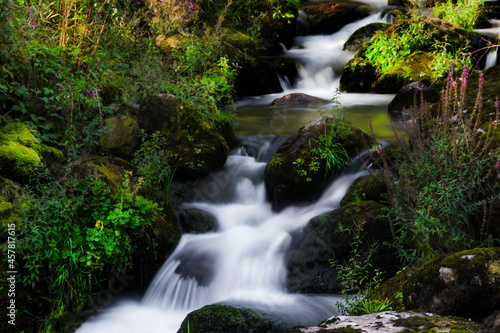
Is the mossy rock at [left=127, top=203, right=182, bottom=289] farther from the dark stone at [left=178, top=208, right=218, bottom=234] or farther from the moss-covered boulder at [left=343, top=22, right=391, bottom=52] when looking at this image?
the moss-covered boulder at [left=343, top=22, right=391, bottom=52]

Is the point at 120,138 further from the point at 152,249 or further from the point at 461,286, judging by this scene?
the point at 461,286

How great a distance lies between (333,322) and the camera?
2.41 meters

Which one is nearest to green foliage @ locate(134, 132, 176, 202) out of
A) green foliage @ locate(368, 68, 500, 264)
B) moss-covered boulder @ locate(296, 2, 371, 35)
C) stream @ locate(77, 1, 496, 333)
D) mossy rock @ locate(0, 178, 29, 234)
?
stream @ locate(77, 1, 496, 333)

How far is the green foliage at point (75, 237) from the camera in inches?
154

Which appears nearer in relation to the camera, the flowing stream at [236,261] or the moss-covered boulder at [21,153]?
the flowing stream at [236,261]

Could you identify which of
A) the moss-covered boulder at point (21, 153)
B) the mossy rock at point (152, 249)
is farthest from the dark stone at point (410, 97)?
the moss-covered boulder at point (21, 153)

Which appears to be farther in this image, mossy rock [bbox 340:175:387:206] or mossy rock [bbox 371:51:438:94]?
mossy rock [bbox 371:51:438:94]

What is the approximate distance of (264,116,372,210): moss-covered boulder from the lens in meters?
6.01

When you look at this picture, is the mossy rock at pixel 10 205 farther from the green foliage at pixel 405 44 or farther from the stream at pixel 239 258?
the green foliage at pixel 405 44

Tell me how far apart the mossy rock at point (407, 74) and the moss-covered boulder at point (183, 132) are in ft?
19.9

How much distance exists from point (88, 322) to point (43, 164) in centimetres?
174

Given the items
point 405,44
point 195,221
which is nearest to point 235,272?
point 195,221

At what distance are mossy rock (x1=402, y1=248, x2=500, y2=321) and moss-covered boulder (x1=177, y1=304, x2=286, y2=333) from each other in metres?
1.37

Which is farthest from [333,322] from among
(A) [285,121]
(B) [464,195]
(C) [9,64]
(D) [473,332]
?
(A) [285,121]
